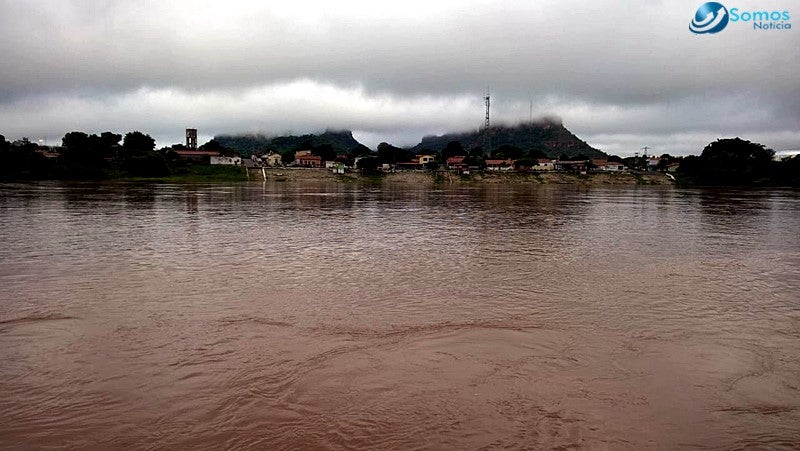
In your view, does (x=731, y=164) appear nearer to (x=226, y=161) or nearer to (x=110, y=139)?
(x=226, y=161)

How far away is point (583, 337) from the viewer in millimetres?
9180

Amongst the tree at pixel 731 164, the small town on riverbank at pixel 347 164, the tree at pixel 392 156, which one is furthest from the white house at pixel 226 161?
the tree at pixel 731 164

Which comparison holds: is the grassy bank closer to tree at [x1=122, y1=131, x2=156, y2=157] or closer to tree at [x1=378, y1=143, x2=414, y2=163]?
tree at [x1=122, y1=131, x2=156, y2=157]

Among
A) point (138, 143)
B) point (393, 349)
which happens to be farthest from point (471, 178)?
point (393, 349)

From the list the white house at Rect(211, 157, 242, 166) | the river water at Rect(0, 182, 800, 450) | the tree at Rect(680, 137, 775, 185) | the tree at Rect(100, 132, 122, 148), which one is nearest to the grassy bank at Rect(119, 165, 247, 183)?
the white house at Rect(211, 157, 242, 166)

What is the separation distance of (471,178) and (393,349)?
118 metres

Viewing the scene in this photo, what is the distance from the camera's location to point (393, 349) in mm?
8461

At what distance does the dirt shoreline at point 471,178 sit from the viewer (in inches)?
4485

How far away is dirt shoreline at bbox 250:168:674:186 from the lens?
114 meters

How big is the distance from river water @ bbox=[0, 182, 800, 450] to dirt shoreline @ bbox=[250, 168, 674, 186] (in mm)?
95504

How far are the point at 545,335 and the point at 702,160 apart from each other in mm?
139548

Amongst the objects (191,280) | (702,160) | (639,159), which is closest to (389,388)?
(191,280)

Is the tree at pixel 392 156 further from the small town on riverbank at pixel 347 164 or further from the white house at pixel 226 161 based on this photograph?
the white house at pixel 226 161

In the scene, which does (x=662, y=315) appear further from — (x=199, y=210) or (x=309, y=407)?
(x=199, y=210)
